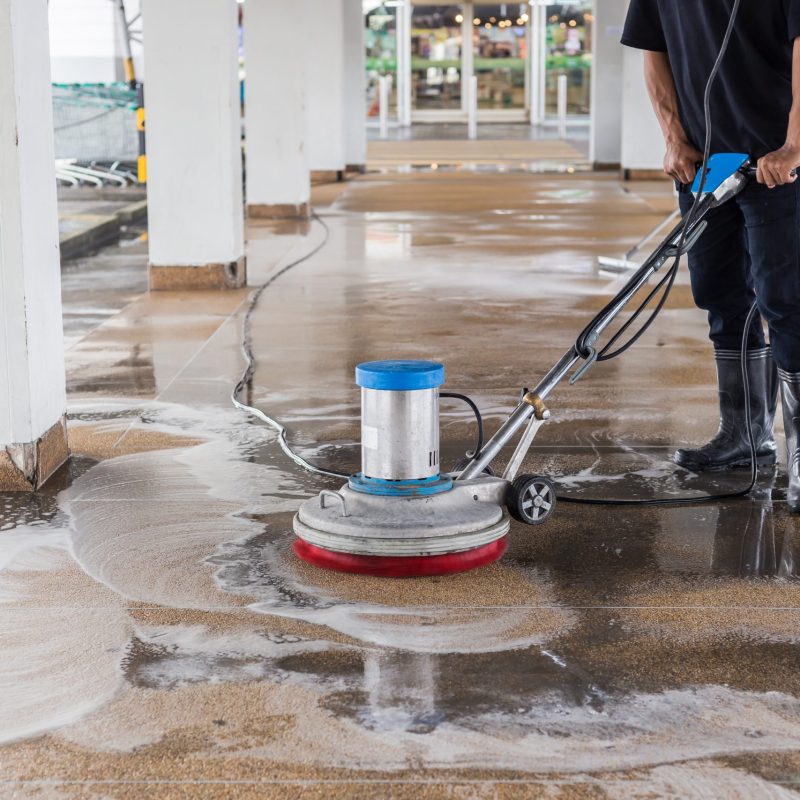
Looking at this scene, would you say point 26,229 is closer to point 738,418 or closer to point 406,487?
point 406,487

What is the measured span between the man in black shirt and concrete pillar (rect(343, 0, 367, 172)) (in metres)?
16.3

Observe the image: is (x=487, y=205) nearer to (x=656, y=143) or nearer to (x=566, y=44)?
(x=656, y=143)

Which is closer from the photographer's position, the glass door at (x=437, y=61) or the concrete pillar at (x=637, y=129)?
the concrete pillar at (x=637, y=129)

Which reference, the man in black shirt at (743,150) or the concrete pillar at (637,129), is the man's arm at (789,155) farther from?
the concrete pillar at (637,129)

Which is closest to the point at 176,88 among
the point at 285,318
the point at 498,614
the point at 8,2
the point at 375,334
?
the point at 285,318

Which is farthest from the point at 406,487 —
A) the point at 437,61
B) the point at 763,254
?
the point at 437,61

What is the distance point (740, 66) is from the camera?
12.7 ft

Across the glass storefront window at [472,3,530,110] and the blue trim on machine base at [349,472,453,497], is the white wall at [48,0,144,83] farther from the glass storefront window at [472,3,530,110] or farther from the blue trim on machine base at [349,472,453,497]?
the blue trim on machine base at [349,472,453,497]

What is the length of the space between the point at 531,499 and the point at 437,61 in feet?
118

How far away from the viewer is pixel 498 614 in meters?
3.13

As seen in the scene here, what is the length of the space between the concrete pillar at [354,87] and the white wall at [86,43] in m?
11.9

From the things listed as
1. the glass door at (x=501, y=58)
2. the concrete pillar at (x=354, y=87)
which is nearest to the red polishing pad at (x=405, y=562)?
the concrete pillar at (x=354, y=87)

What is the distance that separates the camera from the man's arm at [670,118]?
162 inches

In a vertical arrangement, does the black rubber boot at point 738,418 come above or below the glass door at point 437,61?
below
